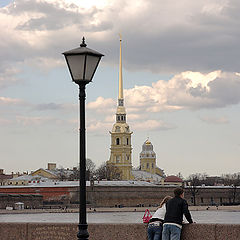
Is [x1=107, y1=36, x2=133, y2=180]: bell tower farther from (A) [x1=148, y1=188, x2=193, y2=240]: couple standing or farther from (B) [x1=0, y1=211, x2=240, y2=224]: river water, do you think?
(A) [x1=148, y1=188, x2=193, y2=240]: couple standing

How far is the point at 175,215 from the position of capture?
10570 millimetres

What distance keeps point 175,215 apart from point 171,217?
70 millimetres

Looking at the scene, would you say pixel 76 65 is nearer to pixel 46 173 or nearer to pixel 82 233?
pixel 82 233

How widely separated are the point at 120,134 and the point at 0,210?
53.0 metres

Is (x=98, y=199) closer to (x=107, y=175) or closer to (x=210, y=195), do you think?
(x=210, y=195)

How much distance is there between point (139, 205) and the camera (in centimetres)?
10769

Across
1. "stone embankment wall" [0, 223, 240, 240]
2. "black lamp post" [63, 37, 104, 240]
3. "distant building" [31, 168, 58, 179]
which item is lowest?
"stone embankment wall" [0, 223, 240, 240]

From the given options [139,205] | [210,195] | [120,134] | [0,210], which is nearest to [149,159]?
[120,134]

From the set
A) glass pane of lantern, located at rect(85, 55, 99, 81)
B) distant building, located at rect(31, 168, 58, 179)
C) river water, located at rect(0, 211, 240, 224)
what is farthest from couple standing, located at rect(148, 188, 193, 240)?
distant building, located at rect(31, 168, 58, 179)

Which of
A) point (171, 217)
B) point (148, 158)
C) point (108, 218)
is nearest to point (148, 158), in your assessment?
point (148, 158)

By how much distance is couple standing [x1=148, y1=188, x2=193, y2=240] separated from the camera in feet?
34.4

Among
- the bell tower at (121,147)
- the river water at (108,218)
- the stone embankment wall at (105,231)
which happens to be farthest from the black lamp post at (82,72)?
the bell tower at (121,147)

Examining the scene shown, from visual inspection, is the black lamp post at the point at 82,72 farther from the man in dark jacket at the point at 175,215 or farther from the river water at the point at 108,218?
the river water at the point at 108,218

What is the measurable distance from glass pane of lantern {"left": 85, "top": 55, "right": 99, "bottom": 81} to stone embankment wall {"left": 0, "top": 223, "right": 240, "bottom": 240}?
3.07m
